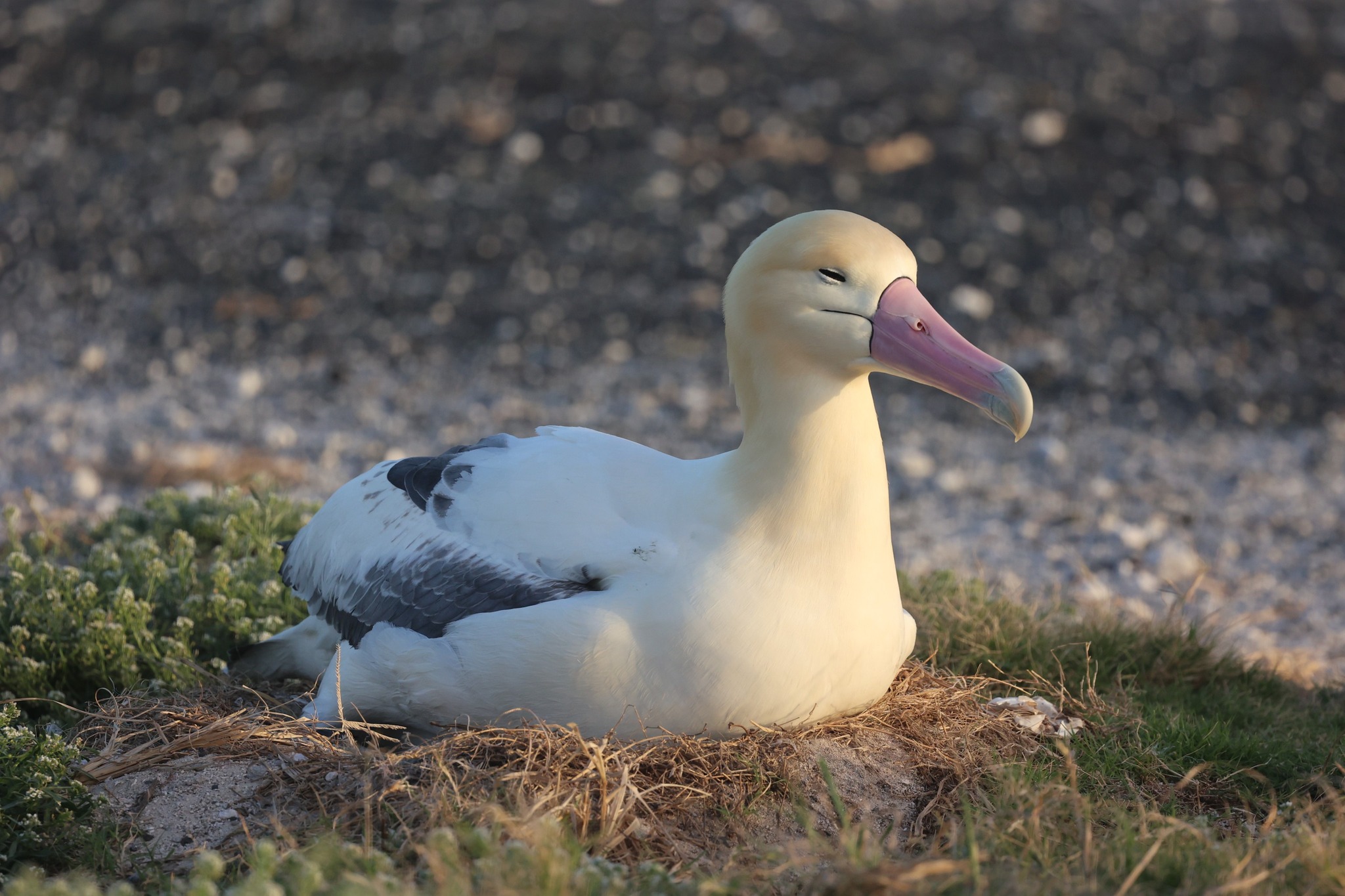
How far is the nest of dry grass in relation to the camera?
3.21 m

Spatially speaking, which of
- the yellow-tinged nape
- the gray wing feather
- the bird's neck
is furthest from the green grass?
the gray wing feather

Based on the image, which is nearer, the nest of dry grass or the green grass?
the nest of dry grass

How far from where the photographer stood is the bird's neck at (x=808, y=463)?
350 cm

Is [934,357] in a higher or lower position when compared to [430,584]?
higher

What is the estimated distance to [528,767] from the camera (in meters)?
3.27

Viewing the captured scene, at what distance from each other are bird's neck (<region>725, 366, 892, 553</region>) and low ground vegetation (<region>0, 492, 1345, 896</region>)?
59 cm

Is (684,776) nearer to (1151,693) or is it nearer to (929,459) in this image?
(1151,693)

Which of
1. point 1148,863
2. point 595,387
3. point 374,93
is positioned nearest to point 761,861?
point 1148,863

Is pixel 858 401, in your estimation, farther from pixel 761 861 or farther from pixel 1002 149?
pixel 1002 149

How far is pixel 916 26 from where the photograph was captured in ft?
42.8

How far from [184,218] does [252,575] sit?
668 cm

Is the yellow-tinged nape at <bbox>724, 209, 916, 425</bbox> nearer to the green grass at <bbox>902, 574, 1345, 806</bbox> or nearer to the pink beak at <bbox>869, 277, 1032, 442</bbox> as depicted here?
the pink beak at <bbox>869, 277, 1032, 442</bbox>

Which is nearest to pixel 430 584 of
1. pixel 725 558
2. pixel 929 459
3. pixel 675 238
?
pixel 725 558

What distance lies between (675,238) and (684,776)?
24.8 feet
